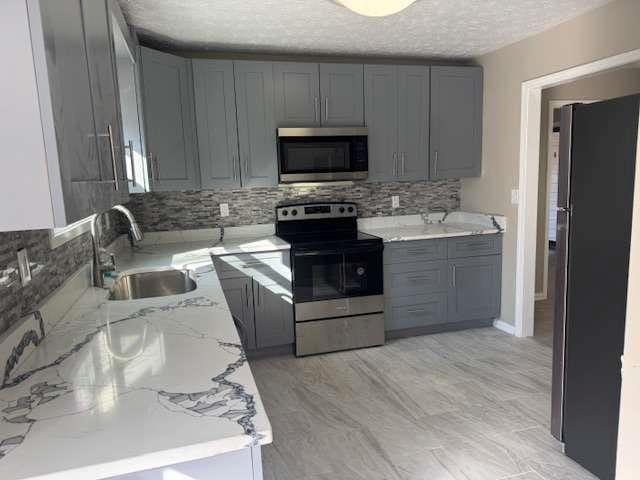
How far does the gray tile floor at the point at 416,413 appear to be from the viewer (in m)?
2.03

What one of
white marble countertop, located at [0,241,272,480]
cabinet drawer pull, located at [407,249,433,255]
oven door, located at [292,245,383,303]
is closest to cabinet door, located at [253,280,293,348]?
oven door, located at [292,245,383,303]

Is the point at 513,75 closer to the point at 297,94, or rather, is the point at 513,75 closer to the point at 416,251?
the point at 416,251

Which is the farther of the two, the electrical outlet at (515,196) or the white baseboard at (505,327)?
the white baseboard at (505,327)

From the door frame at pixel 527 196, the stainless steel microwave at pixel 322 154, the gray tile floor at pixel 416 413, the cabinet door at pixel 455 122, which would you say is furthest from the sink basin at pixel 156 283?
the door frame at pixel 527 196

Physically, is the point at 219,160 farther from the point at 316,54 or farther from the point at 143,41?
the point at 316,54

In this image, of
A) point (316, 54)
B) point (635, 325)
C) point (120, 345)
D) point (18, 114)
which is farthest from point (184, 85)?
point (635, 325)

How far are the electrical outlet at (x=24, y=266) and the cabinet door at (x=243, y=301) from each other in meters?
1.74

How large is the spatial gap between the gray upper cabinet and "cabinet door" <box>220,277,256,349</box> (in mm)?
1384

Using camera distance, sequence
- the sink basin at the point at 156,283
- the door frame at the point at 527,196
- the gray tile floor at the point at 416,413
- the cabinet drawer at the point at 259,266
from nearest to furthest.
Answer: the gray tile floor at the point at 416,413 < the sink basin at the point at 156,283 < the cabinet drawer at the point at 259,266 < the door frame at the point at 527,196

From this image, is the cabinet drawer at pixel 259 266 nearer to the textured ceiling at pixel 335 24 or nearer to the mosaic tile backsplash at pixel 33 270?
the mosaic tile backsplash at pixel 33 270

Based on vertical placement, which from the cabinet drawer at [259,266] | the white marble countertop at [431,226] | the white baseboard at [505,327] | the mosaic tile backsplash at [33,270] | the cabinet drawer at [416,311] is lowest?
the white baseboard at [505,327]

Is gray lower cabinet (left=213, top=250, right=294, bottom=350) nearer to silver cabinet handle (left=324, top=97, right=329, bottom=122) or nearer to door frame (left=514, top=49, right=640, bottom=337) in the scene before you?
silver cabinet handle (left=324, top=97, right=329, bottom=122)

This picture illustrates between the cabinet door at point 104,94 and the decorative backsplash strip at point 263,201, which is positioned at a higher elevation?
the cabinet door at point 104,94

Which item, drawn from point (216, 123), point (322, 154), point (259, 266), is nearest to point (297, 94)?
point (322, 154)
